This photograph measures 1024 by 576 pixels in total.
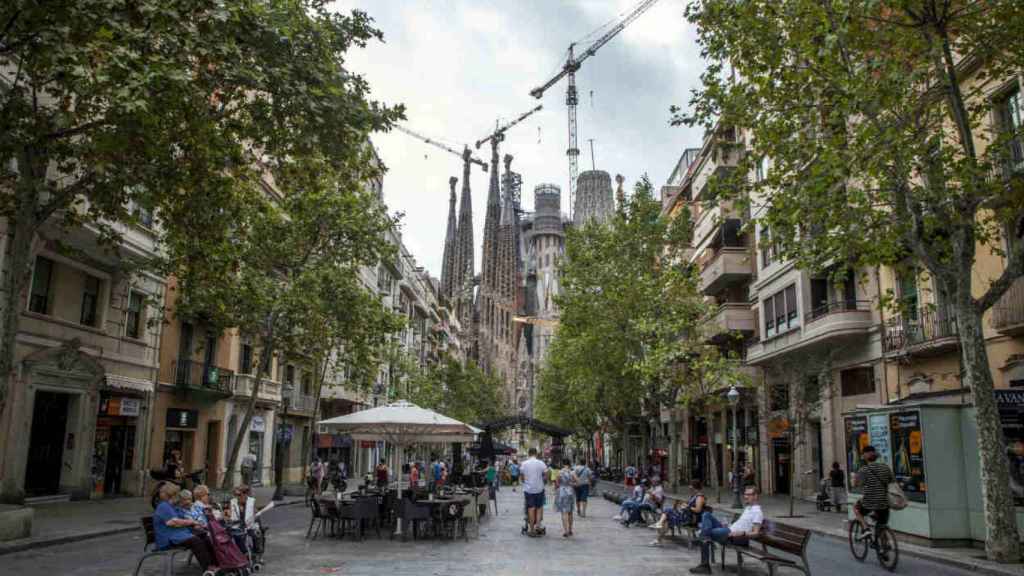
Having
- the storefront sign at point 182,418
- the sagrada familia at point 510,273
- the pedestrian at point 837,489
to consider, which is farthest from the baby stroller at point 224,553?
the sagrada familia at point 510,273

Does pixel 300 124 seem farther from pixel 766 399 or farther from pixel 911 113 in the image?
pixel 766 399

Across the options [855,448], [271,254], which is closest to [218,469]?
[271,254]

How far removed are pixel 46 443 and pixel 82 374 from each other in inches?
85.8

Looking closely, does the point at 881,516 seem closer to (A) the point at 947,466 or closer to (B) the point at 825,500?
(A) the point at 947,466

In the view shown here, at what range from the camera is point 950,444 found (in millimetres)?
15383

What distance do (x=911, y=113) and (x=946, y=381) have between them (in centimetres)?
1104

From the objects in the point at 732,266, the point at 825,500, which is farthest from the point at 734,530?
the point at 732,266

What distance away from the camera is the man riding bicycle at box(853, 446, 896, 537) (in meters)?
13.3

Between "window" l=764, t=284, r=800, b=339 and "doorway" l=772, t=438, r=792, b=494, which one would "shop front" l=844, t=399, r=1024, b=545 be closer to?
"window" l=764, t=284, r=800, b=339

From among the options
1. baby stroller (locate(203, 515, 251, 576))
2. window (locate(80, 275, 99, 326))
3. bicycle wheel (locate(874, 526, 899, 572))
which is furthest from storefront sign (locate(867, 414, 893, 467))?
window (locate(80, 275, 99, 326))

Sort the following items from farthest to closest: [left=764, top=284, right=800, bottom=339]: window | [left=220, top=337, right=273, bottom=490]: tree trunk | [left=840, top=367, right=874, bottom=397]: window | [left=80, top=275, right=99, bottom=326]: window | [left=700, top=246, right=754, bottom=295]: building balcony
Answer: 1. [left=700, top=246, right=754, bottom=295]: building balcony
2. [left=764, top=284, right=800, bottom=339]: window
3. [left=840, top=367, right=874, bottom=397]: window
4. [left=220, top=337, right=273, bottom=490]: tree trunk
5. [left=80, top=275, right=99, bottom=326]: window

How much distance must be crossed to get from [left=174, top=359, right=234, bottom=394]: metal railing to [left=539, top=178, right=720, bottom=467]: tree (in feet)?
56.4

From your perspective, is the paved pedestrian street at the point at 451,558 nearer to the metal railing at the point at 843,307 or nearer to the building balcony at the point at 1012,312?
the building balcony at the point at 1012,312

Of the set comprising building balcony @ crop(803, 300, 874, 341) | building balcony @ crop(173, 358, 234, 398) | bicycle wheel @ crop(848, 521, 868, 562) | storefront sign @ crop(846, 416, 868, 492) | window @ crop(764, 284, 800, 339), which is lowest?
bicycle wheel @ crop(848, 521, 868, 562)
